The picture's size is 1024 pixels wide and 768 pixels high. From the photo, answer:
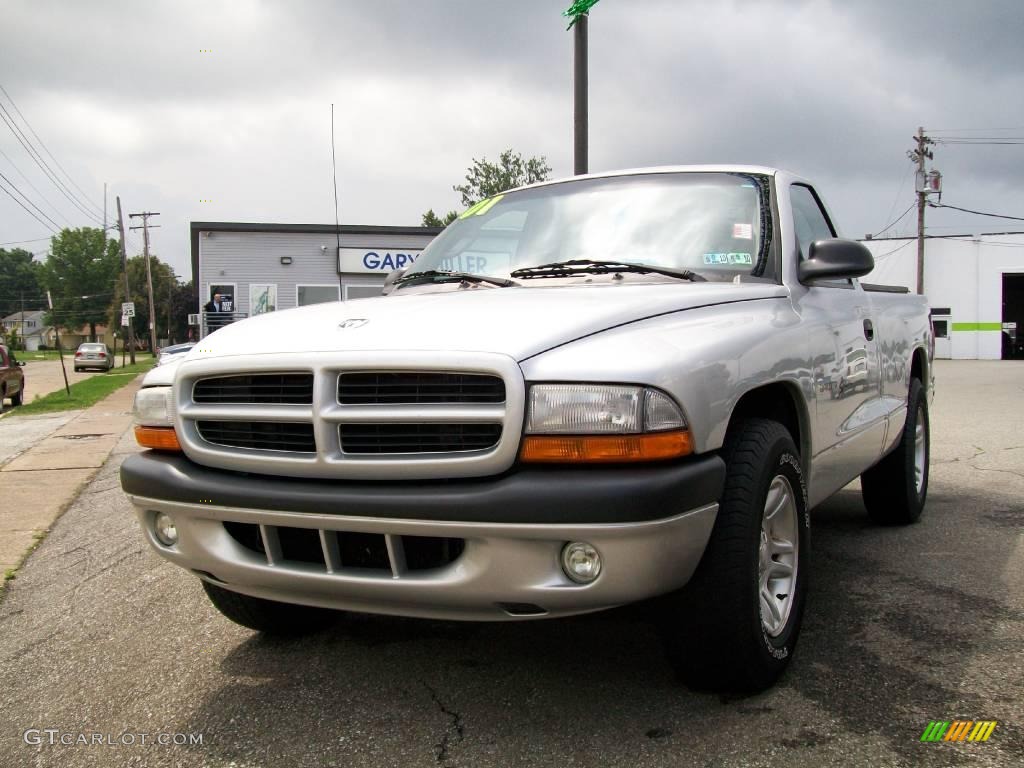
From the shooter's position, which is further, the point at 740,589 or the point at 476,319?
the point at 476,319

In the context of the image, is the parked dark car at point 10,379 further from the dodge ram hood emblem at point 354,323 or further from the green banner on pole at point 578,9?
the dodge ram hood emblem at point 354,323

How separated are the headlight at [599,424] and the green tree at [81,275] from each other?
108m

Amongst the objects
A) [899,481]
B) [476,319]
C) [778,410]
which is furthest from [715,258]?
[899,481]

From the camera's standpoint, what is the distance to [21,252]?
5704 inches

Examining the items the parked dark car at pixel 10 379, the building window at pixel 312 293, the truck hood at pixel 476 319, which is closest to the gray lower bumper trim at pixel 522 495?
the truck hood at pixel 476 319

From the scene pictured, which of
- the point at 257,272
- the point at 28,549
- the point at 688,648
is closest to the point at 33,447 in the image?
the point at 28,549

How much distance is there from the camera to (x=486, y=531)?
2.33m

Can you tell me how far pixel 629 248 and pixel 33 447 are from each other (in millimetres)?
9757

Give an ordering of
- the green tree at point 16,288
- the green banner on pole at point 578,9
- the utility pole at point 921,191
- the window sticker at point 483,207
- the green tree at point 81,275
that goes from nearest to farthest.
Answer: the window sticker at point 483,207, the green banner on pole at point 578,9, the utility pole at point 921,191, the green tree at point 81,275, the green tree at point 16,288

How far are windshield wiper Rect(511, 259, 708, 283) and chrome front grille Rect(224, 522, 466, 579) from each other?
1308 millimetres

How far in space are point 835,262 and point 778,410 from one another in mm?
706

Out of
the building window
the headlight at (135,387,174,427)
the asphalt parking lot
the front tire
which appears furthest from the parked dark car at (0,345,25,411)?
the front tire

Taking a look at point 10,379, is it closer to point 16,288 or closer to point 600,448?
point 600,448

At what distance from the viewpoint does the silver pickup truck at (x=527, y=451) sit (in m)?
2.36
